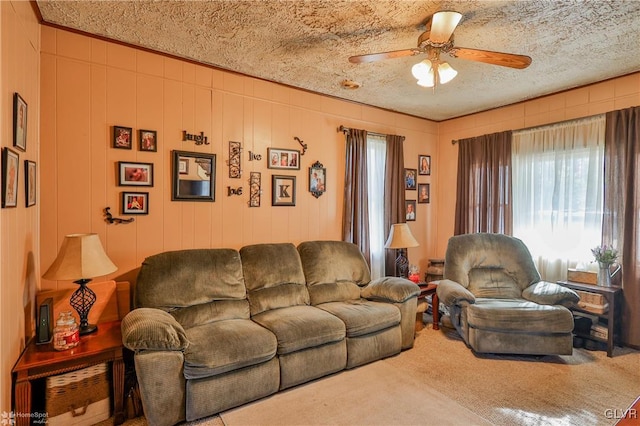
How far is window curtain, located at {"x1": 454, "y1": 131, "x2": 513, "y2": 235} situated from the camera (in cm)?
422

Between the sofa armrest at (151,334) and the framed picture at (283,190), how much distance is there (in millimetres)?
1716

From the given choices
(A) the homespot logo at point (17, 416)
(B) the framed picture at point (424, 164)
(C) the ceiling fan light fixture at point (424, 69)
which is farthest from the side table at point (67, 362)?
(B) the framed picture at point (424, 164)

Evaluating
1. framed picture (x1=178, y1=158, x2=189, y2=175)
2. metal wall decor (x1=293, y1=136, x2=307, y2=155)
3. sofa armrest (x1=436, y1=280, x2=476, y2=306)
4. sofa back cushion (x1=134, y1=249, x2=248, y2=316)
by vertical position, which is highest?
metal wall decor (x1=293, y1=136, x2=307, y2=155)

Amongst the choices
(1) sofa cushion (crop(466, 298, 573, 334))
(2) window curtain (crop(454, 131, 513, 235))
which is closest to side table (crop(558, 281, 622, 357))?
(1) sofa cushion (crop(466, 298, 573, 334))

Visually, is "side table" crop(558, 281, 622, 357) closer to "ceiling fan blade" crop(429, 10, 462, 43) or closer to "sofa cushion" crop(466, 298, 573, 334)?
"sofa cushion" crop(466, 298, 573, 334)

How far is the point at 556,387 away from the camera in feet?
8.36

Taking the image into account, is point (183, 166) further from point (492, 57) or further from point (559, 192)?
point (559, 192)

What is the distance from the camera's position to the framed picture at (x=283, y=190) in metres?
3.59

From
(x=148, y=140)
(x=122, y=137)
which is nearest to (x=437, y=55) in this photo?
(x=148, y=140)

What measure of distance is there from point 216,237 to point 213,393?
1.45 metres

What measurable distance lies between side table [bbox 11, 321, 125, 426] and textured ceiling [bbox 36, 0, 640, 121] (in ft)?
7.29

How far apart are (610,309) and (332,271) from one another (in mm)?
2601

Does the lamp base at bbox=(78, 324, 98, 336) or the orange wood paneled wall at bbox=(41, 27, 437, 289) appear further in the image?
the orange wood paneled wall at bbox=(41, 27, 437, 289)

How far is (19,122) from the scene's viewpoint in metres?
1.89
